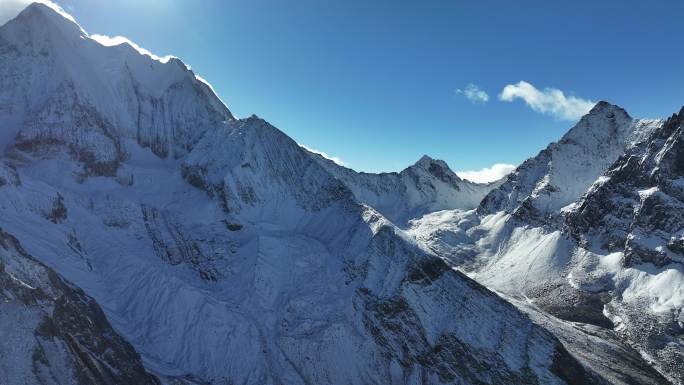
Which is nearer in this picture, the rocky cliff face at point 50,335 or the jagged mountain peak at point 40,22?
the rocky cliff face at point 50,335

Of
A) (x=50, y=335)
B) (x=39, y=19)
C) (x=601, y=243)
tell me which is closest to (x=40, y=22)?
(x=39, y=19)

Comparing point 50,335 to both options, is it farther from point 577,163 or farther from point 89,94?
point 577,163

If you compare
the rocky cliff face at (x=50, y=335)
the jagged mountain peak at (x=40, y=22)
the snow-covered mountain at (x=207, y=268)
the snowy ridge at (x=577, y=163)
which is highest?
the snowy ridge at (x=577, y=163)

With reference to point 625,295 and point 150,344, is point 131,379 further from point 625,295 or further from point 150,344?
point 625,295

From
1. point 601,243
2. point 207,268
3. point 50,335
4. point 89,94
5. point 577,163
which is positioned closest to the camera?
point 50,335

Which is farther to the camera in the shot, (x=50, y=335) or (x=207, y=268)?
(x=207, y=268)

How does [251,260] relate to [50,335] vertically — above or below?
above

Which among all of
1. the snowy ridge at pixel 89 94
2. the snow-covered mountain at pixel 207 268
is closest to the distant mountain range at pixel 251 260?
the snow-covered mountain at pixel 207 268

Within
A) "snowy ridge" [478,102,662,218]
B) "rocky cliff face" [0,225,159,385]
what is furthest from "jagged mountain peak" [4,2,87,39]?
"snowy ridge" [478,102,662,218]

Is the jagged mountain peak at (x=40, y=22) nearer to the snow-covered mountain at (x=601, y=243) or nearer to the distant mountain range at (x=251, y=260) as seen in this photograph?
the distant mountain range at (x=251, y=260)
